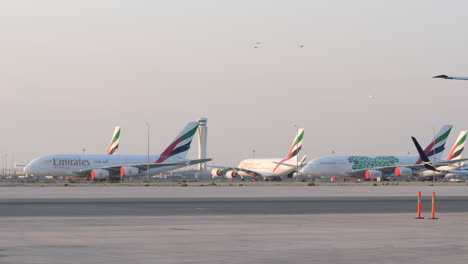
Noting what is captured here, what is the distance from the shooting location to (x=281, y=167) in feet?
511

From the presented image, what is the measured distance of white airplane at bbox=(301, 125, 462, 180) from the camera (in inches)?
5517

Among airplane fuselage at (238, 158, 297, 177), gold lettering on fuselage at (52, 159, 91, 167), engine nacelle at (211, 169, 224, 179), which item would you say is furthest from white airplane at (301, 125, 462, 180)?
gold lettering on fuselage at (52, 159, 91, 167)

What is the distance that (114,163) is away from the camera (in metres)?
124

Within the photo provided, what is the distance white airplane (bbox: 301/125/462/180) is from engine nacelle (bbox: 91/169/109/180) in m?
37.6

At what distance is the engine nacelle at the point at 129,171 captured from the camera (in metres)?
120

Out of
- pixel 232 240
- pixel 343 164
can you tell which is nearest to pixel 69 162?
pixel 343 164

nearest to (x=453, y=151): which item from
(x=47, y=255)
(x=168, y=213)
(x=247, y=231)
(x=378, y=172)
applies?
(x=378, y=172)

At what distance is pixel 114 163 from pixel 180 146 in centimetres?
1033

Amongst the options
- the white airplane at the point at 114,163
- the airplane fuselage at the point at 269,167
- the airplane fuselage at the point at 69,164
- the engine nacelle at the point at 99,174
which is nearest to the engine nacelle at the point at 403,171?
the airplane fuselage at the point at 269,167

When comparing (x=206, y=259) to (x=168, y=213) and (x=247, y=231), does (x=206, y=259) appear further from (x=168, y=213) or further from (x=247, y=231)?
(x=168, y=213)

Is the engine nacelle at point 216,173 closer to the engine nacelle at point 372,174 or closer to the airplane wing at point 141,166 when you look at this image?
the engine nacelle at point 372,174

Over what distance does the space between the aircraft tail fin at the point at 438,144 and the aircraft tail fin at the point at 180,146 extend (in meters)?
43.2

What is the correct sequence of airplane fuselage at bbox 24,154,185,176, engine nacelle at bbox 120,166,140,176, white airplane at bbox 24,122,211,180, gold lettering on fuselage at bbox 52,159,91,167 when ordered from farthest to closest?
gold lettering on fuselage at bbox 52,159,91,167, engine nacelle at bbox 120,166,140,176, white airplane at bbox 24,122,211,180, airplane fuselage at bbox 24,154,185,176

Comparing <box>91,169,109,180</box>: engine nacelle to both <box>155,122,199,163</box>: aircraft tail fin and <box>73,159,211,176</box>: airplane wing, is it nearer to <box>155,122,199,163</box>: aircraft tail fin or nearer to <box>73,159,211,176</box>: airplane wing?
<box>73,159,211,176</box>: airplane wing
